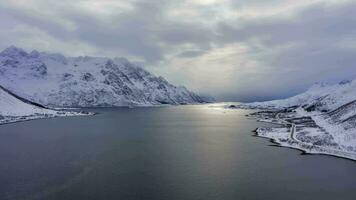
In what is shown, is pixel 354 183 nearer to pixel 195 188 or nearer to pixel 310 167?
pixel 310 167

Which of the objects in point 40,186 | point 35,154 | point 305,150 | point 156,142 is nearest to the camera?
point 40,186

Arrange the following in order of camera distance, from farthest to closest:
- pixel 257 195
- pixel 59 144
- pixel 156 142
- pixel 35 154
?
pixel 156 142
pixel 59 144
pixel 35 154
pixel 257 195

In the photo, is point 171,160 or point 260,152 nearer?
point 171,160

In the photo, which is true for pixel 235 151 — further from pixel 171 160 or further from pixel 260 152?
pixel 171 160

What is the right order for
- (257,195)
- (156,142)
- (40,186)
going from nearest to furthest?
(257,195) → (40,186) → (156,142)

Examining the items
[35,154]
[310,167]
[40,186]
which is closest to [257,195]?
[310,167]

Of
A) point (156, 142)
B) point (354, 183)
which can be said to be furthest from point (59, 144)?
point (354, 183)

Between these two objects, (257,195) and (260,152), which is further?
(260,152)

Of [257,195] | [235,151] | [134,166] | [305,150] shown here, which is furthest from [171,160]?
[305,150]

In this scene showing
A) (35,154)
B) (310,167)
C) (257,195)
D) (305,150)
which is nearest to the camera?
(257,195)
